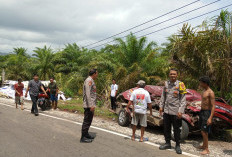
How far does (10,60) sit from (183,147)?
24339 millimetres

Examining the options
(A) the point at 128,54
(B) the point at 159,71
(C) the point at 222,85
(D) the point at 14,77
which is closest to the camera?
(C) the point at 222,85

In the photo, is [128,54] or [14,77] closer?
[128,54]

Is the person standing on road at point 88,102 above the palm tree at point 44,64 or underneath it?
underneath

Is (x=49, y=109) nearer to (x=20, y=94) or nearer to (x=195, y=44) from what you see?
(x=20, y=94)

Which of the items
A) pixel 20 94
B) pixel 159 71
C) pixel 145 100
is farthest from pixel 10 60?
pixel 145 100

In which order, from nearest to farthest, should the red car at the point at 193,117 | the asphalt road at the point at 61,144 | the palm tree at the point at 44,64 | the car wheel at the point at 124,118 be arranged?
the asphalt road at the point at 61,144
the red car at the point at 193,117
the car wheel at the point at 124,118
the palm tree at the point at 44,64

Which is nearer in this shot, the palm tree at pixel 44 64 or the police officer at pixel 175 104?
the police officer at pixel 175 104

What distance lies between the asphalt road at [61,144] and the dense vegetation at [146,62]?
190 inches

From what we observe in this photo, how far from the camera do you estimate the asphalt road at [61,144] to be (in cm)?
469

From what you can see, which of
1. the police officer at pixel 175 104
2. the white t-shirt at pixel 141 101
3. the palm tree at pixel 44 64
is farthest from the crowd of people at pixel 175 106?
the palm tree at pixel 44 64

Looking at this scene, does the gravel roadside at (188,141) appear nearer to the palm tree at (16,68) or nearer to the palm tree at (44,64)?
the palm tree at (44,64)

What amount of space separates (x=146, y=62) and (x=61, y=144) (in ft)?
31.1

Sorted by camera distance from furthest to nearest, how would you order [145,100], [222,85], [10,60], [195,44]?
[10,60] < [195,44] < [222,85] < [145,100]

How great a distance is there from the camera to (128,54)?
14.3m
